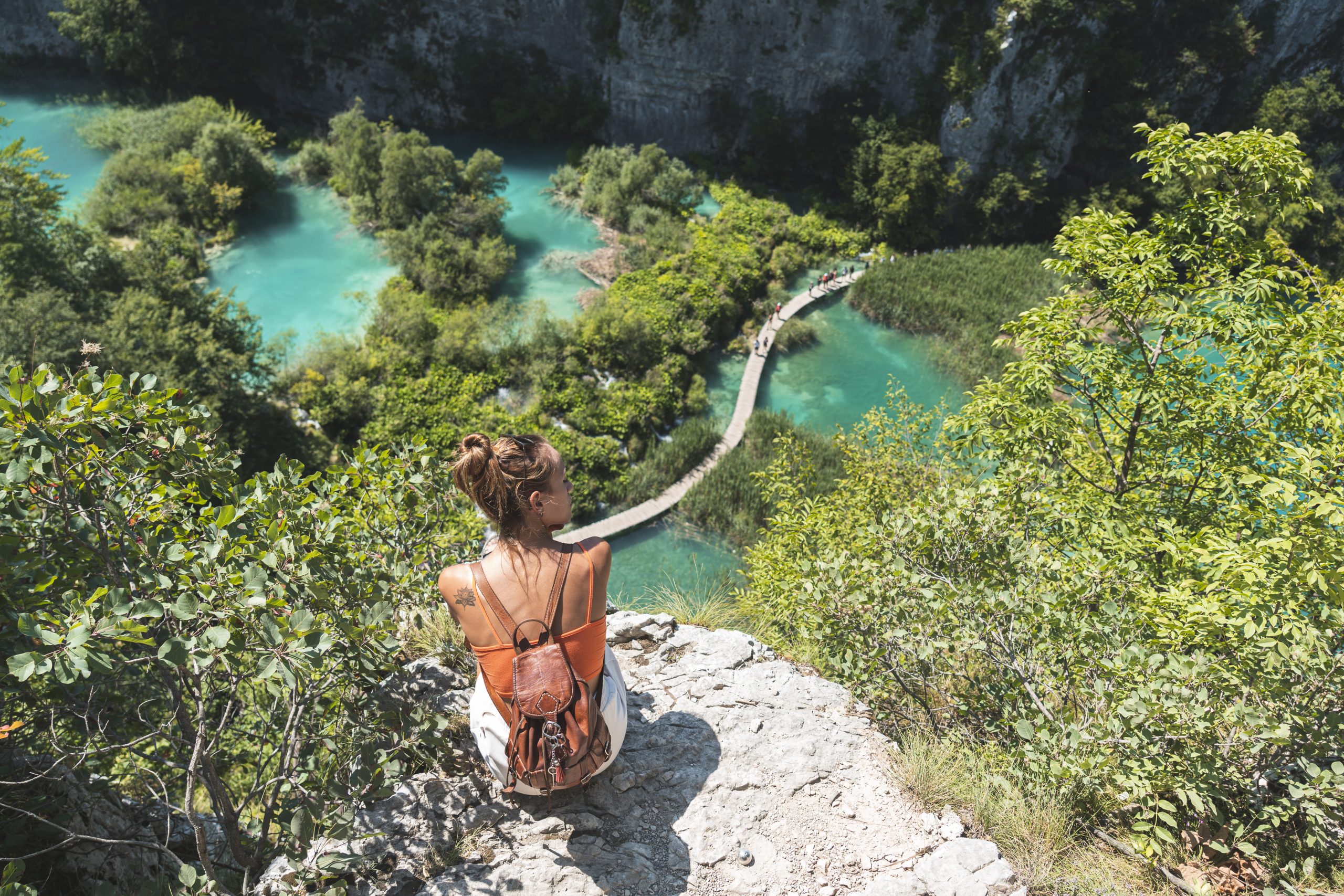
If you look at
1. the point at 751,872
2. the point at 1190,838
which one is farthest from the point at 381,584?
the point at 1190,838

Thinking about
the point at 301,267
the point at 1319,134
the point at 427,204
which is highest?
the point at 1319,134

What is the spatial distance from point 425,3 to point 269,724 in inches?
1368

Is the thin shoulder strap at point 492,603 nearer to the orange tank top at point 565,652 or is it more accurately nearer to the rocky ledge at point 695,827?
the orange tank top at point 565,652

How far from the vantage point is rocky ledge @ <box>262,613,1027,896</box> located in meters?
3.56

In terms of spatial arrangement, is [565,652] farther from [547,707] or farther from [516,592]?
[516,592]

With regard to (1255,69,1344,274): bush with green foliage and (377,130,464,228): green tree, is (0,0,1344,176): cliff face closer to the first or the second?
(1255,69,1344,274): bush with green foliage

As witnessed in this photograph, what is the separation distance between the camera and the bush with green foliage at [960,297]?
2166cm

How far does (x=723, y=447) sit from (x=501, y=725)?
15.4 m

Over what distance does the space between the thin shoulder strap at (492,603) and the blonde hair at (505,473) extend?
0.76 ft

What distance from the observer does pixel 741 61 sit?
29.0 metres

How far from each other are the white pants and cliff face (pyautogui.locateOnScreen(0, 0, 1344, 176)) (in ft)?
93.7

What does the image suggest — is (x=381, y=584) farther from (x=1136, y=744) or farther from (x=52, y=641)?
(x=1136, y=744)

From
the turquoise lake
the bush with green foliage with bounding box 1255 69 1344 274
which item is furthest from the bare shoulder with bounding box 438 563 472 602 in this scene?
the bush with green foliage with bounding box 1255 69 1344 274

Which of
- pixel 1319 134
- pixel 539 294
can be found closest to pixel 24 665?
pixel 539 294
